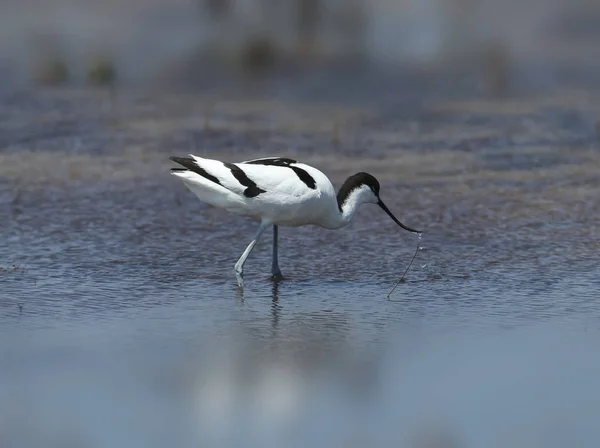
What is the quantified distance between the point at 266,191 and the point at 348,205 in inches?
24.4

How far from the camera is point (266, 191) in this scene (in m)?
8.05

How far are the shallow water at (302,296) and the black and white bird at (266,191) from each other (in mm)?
353

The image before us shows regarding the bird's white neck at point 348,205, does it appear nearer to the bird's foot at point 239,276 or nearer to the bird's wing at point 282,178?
the bird's wing at point 282,178

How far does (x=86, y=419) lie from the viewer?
17.9ft

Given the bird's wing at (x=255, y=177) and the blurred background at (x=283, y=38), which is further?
the blurred background at (x=283, y=38)

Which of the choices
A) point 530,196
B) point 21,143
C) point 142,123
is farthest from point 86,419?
point 142,123

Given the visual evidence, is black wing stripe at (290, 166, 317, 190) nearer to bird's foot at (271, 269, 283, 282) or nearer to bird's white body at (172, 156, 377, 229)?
bird's white body at (172, 156, 377, 229)

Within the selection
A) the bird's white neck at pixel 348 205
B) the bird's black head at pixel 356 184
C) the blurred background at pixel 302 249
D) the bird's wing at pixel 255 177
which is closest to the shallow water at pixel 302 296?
the blurred background at pixel 302 249

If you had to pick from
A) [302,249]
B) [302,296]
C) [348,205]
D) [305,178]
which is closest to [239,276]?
[302,296]

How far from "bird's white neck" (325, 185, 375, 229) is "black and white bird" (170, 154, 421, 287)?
10 millimetres

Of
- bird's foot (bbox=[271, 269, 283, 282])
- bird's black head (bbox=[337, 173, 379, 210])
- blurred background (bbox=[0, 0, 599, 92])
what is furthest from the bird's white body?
blurred background (bbox=[0, 0, 599, 92])

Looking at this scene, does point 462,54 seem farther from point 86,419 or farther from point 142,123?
point 86,419

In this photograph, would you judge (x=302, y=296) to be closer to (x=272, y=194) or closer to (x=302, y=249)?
(x=272, y=194)

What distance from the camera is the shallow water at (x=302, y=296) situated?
18.1 feet
